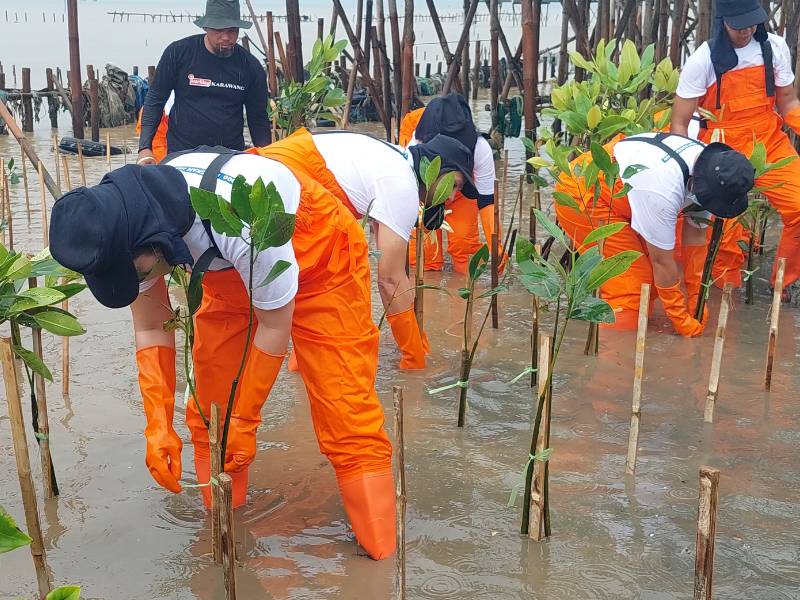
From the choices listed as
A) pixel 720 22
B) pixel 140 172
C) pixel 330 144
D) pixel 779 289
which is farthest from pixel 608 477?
pixel 720 22

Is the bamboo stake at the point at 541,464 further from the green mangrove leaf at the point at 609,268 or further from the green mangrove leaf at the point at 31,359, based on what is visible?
the green mangrove leaf at the point at 31,359

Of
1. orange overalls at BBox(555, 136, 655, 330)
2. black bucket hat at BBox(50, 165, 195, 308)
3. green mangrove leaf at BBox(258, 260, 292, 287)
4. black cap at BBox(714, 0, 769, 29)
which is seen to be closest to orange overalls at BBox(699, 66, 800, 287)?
black cap at BBox(714, 0, 769, 29)

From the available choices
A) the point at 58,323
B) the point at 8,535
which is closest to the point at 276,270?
the point at 58,323

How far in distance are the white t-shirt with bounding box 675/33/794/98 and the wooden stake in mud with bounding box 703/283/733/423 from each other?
1.87m

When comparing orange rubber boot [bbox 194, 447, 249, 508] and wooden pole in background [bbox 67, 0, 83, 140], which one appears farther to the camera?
wooden pole in background [bbox 67, 0, 83, 140]

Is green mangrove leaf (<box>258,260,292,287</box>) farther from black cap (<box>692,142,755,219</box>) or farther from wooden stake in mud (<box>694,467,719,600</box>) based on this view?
black cap (<box>692,142,755,219</box>)

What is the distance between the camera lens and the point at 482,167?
590 centimetres

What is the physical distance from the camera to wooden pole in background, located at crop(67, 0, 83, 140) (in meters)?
9.86

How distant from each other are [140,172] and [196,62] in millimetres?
2745

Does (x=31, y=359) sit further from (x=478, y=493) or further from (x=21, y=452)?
(x=478, y=493)

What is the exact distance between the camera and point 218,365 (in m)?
3.18

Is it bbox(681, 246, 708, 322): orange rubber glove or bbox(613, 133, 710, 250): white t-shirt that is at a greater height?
bbox(613, 133, 710, 250): white t-shirt

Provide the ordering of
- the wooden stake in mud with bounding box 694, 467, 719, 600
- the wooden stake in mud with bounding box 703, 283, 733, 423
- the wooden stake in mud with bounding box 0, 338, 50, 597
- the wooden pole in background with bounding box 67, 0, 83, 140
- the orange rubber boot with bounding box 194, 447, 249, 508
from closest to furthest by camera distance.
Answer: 1. the wooden stake in mud with bounding box 694, 467, 719, 600
2. the wooden stake in mud with bounding box 0, 338, 50, 597
3. the orange rubber boot with bounding box 194, 447, 249, 508
4. the wooden stake in mud with bounding box 703, 283, 733, 423
5. the wooden pole in background with bounding box 67, 0, 83, 140

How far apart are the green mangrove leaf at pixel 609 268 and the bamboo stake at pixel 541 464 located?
8.8 inches
